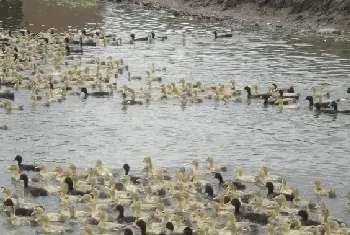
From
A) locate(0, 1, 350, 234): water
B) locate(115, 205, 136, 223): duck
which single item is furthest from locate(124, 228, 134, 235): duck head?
locate(0, 1, 350, 234): water

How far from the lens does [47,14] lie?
2427 inches

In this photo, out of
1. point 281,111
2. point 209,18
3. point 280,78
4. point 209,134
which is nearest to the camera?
point 209,134

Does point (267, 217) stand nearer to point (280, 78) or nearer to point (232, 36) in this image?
point (280, 78)

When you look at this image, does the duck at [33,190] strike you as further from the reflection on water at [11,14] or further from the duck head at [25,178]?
the reflection on water at [11,14]

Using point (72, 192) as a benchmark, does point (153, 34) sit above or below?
above

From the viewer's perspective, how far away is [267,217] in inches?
725

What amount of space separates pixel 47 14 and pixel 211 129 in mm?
37708

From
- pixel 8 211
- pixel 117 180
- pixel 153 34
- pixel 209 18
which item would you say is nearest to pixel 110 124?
pixel 117 180

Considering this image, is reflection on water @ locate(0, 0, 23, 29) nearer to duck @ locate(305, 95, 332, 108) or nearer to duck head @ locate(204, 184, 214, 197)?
duck @ locate(305, 95, 332, 108)

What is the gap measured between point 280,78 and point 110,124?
990 cm

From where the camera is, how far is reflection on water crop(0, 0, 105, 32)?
54.7 metres

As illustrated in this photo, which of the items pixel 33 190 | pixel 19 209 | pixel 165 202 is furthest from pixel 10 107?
pixel 165 202

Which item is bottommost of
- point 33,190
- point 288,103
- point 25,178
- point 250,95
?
point 33,190

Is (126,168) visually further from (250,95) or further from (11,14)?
(11,14)
